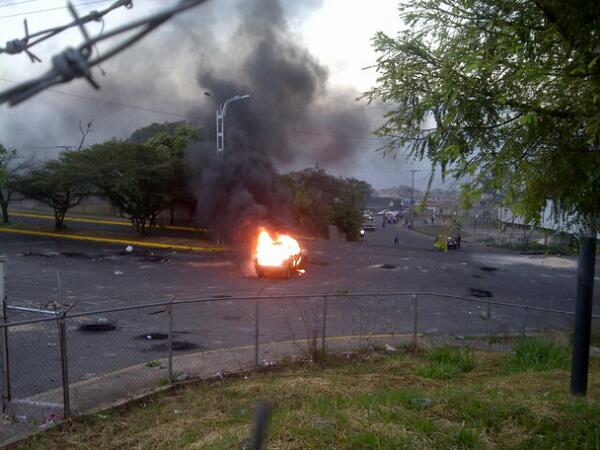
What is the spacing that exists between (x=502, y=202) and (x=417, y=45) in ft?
5.40

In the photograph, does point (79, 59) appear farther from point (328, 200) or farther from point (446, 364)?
point (328, 200)

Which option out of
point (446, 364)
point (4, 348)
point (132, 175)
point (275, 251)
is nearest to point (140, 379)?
point (4, 348)

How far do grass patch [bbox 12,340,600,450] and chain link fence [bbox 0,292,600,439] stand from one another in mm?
528

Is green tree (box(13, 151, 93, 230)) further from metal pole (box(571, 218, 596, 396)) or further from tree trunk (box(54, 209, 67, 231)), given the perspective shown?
metal pole (box(571, 218, 596, 396))

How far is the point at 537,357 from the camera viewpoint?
8.62 m

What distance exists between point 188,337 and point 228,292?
5115mm

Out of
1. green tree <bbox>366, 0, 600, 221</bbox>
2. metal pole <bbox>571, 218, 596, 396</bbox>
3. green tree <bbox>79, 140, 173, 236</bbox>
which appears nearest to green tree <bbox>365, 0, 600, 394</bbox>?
green tree <bbox>366, 0, 600, 221</bbox>

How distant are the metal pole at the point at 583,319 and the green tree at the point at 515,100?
4.70 feet

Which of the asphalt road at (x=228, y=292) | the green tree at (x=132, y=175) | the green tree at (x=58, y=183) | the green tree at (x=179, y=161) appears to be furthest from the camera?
the green tree at (x=179, y=161)

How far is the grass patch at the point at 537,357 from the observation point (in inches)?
324

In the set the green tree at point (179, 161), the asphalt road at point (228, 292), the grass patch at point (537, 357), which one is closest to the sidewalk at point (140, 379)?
the asphalt road at point (228, 292)

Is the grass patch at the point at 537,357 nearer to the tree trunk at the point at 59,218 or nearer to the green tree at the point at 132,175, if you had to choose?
the green tree at the point at 132,175

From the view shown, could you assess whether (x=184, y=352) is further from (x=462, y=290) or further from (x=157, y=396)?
(x=462, y=290)

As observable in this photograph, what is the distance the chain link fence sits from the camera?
22.2 ft
